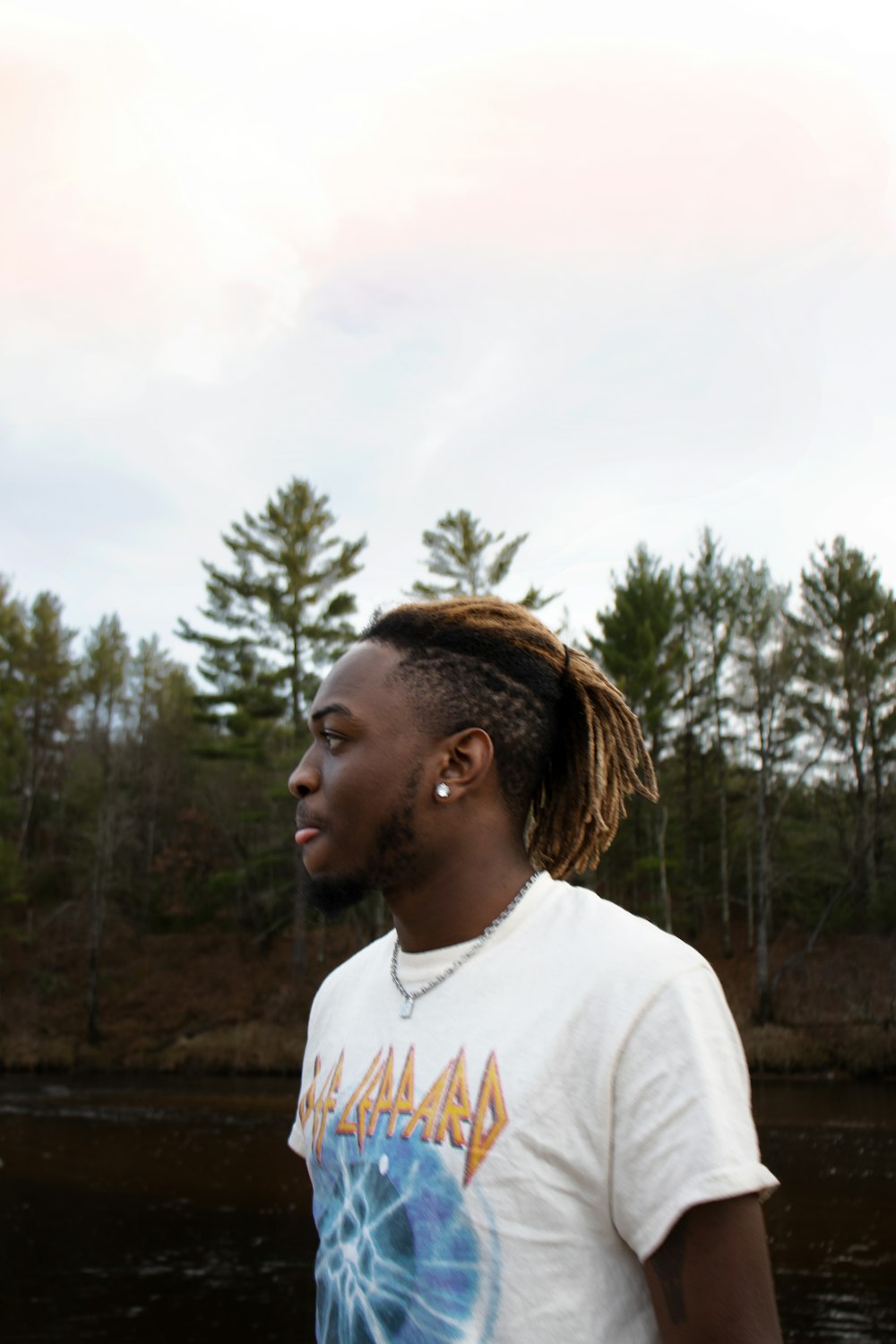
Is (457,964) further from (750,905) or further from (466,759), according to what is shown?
(750,905)

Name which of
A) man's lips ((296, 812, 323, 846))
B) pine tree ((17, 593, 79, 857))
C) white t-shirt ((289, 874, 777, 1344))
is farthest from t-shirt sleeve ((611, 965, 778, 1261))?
pine tree ((17, 593, 79, 857))

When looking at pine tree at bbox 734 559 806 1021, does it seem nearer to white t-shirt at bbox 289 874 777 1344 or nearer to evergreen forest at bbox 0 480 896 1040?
evergreen forest at bbox 0 480 896 1040

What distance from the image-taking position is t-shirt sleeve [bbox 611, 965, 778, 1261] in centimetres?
140

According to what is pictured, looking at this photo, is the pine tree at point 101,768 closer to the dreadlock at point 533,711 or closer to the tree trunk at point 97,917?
the tree trunk at point 97,917

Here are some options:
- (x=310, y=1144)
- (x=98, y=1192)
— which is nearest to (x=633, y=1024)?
(x=310, y=1144)

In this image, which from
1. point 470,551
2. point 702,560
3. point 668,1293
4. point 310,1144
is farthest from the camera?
point 702,560

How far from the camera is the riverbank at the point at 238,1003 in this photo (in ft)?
81.8

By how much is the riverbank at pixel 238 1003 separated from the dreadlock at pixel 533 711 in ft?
76.2

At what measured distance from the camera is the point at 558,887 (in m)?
1.85

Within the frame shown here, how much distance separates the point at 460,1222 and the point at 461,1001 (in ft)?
0.99

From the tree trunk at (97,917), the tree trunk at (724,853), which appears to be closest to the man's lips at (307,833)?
the tree trunk at (97,917)

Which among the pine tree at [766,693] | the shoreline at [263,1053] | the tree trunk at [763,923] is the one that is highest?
the pine tree at [766,693]

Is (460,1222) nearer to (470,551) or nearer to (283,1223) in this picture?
(283,1223)

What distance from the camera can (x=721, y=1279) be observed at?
1.40 meters
